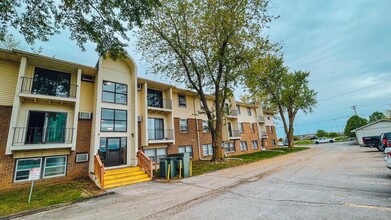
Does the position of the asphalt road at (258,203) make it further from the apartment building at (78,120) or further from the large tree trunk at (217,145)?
the large tree trunk at (217,145)

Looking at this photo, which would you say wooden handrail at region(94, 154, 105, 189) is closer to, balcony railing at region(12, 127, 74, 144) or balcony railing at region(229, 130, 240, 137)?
balcony railing at region(12, 127, 74, 144)

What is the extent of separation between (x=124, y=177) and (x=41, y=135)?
5.84 meters

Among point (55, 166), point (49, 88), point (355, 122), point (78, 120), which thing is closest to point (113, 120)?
point (78, 120)

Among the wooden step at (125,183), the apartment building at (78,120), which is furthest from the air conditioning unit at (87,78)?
the wooden step at (125,183)

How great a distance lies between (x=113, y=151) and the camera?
12367 mm

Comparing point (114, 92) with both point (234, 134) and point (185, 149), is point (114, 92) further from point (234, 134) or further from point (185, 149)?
point (234, 134)

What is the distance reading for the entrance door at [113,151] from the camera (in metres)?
12.0

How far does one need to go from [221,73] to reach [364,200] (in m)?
12.8

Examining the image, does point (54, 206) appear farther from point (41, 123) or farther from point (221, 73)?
A: point (221, 73)

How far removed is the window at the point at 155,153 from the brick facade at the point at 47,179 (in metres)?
4.54

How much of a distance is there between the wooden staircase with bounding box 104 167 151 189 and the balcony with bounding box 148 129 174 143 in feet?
11.4

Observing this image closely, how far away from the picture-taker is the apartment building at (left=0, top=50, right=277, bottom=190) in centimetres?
973

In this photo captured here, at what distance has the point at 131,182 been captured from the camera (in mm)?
9883

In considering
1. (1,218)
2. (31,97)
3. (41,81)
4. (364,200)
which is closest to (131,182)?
(1,218)
